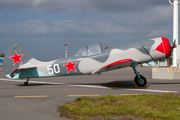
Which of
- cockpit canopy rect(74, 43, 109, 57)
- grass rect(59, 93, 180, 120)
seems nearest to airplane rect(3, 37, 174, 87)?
cockpit canopy rect(74, 43, 109, 57)

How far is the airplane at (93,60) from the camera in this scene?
10516mm

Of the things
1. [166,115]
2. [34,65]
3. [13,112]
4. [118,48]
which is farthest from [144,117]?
[34,65]

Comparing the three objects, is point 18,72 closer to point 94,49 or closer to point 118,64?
point 94,49

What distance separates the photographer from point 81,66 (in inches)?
433

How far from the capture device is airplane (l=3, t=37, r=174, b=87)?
10.5 meters

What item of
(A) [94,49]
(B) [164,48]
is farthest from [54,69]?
(B) [164,48]

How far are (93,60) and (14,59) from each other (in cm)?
447

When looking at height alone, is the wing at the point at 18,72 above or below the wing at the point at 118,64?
below

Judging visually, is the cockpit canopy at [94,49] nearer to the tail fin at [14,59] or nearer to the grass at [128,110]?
the tail fin at [14,59]

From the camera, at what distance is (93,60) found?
35.6 ft

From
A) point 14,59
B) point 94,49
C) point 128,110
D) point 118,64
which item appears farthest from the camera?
point 14,59

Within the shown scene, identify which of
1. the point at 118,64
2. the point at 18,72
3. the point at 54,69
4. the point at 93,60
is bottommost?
the point at 18,72

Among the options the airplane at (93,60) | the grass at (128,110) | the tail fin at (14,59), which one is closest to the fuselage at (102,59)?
the airplane at (93,60)

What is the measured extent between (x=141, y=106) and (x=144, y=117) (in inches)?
38.6
